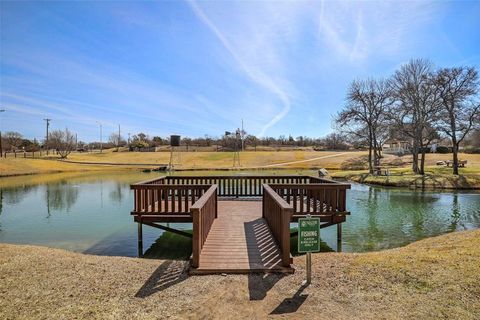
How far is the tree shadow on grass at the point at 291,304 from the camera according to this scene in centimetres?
419

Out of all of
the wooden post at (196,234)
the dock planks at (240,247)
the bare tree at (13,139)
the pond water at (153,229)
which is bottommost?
the pond water at (153,229)

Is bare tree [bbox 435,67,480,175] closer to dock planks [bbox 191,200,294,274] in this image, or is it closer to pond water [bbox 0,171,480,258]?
pond water [bbox 0,171,480,258]

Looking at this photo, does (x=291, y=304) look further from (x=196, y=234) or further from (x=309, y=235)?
(x=196, y=234)

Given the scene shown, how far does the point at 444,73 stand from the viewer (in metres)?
26.7

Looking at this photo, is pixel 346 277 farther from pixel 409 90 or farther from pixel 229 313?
pixel 409 90

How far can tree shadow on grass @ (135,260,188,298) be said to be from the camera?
15.9ft

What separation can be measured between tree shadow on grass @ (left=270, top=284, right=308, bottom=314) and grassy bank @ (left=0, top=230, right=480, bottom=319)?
1 centimetres

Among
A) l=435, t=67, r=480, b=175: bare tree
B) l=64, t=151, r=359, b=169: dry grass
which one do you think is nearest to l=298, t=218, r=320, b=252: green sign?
l=435, t=67, r=480, b=175: bare tree

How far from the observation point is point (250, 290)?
4.84m

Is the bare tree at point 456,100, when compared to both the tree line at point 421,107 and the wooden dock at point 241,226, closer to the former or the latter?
the tree line at point 421,107

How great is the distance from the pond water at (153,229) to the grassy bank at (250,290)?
305cm

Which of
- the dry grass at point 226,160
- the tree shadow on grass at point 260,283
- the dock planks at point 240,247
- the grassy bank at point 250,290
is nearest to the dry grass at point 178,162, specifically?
the dry grass at point 226,160

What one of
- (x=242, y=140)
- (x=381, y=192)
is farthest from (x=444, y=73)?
(x=242, y=140)

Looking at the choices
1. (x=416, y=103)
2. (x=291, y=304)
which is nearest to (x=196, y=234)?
(x=291, y=304)
